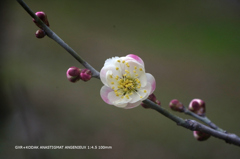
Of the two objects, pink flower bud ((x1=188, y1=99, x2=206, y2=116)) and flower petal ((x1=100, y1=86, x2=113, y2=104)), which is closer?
flower petal ((x1=100, y1=86, x2=113, y2=104))

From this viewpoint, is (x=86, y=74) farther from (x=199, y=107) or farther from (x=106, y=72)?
(x=199, y=107)

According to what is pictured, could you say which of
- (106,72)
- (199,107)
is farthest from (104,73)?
(199,107)

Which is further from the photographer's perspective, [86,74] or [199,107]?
[199,107]

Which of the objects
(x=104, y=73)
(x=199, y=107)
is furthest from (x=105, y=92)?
(x=199, y=107)

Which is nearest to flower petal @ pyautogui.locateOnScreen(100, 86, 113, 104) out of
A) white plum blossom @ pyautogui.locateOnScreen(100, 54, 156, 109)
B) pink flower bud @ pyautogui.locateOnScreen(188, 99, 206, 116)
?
white plum blossom @ pyautogui.locateOnScreen(100, 54, 156, 109)

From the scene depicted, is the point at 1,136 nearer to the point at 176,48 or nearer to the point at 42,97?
the point at 42,97

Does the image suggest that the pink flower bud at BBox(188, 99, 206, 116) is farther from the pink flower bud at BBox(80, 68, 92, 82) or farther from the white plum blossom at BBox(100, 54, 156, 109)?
the pink flower bud at BBox(80, 68, 92, 82)

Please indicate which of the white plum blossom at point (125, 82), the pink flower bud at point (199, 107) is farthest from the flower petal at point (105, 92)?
the pink flower bud at point (199, 107)

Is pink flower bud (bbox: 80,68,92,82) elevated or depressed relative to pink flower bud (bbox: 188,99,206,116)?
elevated
